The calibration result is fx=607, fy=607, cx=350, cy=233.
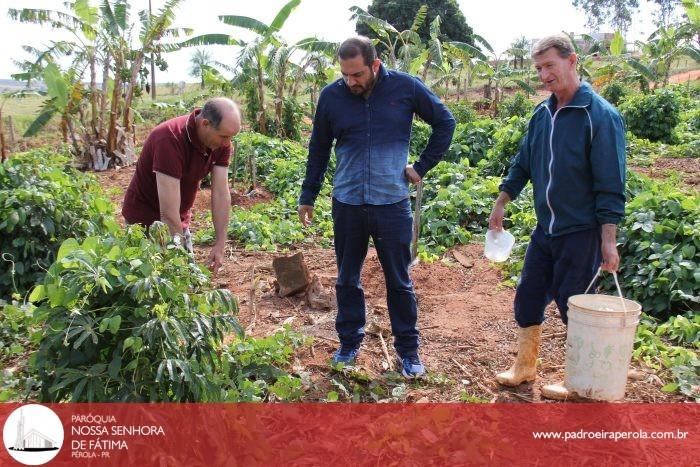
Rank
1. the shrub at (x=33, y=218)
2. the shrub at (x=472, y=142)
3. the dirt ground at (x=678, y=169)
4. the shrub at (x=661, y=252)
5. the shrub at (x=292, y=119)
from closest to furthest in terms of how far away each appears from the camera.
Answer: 1. the shrub at (x=661, y=252)
2. the shrub at (x=33, y=218)
3. the dirt ground at (x=678, y=169)
4. the shrub at (x=472, y=142)
5. the shrub at (x=292, y=119)

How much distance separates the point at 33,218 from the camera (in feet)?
15.1

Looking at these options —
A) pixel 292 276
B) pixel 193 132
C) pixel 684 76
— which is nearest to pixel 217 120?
pixel 193 132

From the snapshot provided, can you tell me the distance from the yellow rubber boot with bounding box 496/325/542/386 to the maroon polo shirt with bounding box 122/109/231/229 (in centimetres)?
202

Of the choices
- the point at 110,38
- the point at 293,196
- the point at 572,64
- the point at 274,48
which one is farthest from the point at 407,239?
the point at 274,48

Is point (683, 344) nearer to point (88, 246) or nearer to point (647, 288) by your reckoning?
point (647, 288)

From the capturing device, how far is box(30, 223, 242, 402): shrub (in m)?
2.27

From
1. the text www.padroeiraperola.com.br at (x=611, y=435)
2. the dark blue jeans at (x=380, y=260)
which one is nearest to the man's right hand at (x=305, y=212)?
the dark blue jeans at (x=380, y=260)

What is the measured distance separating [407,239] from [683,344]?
2.04 m

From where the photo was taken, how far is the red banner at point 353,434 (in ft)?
7.71

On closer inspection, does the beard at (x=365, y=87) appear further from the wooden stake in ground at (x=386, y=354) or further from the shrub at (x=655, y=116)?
the shrub at (x=655, y=116)

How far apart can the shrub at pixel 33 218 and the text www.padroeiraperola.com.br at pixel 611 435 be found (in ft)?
11.3

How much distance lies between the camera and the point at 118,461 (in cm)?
234

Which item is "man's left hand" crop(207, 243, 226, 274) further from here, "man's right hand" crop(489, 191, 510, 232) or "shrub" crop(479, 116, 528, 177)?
"shrub" crop(479, 116, 528, 177)

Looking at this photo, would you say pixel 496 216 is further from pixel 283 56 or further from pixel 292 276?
pixel 283 56
